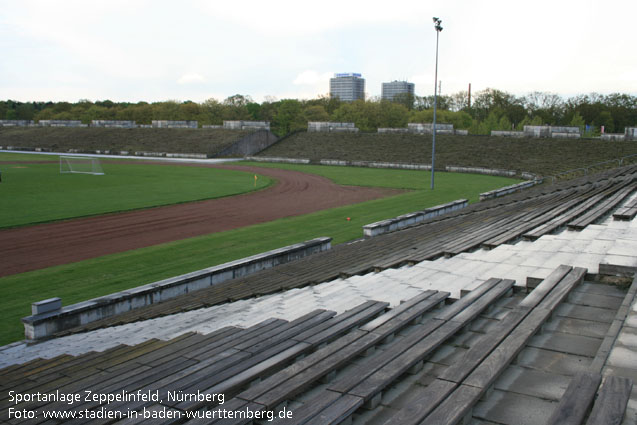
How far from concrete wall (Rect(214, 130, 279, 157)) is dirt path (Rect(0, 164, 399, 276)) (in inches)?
1619

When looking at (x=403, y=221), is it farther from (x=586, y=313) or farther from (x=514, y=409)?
(x=514, y=409)

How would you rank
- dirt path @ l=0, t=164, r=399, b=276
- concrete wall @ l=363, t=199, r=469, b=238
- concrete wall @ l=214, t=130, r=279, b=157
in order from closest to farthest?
dirt path @ l=0, t=164, r=399, b=276 → concrete wall @ l=363, t=199, r=469, b=238 → concrete wall @ l=214, t=130, r=279, b=157

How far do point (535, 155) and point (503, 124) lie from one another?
1774 inches

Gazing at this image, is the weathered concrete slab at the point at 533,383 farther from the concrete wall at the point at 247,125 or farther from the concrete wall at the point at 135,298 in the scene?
the concrete wall at the point at 247,125

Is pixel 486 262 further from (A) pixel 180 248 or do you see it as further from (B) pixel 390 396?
(A) pixel 180 248

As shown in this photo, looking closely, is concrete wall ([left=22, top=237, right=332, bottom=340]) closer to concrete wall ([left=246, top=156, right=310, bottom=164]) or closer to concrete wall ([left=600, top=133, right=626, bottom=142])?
concrete wall ([left=246, top=156, right=310, bottom=164])

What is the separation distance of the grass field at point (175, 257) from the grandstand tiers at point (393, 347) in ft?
9.94

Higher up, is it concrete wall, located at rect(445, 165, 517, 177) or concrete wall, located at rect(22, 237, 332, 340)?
concrete wall, located at rect(445, 165, 517, 177)

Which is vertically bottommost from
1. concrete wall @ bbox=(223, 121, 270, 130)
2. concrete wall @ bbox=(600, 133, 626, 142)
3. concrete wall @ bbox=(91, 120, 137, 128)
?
concrete wall @ bbox=(600, 133, 626, 142)

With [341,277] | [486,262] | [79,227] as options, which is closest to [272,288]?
[341,277]

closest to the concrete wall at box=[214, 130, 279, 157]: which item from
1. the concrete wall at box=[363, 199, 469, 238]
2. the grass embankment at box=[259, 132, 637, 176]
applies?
the grass embankment at box=[259, 132, 637, 176]

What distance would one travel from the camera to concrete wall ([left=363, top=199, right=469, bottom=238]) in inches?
787

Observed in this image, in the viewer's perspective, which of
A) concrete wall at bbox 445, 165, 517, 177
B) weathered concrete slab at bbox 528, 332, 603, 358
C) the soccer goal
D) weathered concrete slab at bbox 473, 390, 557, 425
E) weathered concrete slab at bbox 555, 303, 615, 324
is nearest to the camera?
weathered concrete slab at bbox 473, 390, 557, 425

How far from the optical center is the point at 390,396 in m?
4.93
